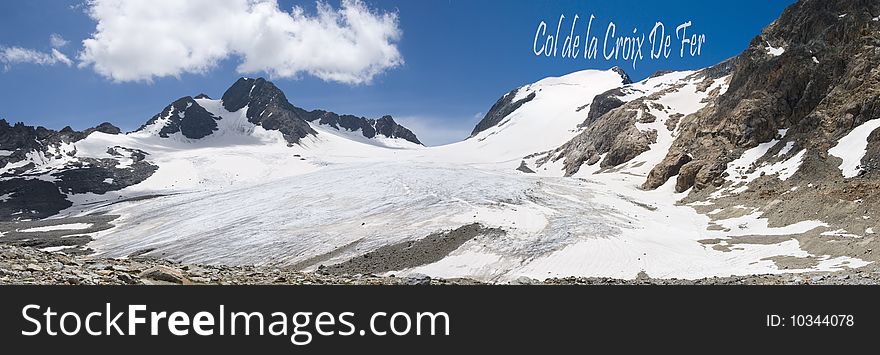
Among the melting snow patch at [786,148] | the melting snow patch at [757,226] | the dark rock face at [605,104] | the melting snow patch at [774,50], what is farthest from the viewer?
the dark rock face at [605,104]

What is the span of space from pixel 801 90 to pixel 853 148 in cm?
1971

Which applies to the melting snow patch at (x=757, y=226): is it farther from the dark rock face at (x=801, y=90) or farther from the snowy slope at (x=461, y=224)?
the dark rock face at (x=801, y=90)

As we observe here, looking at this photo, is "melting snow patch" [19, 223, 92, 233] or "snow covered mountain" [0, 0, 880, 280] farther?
"melting snow patch" [19, 223, 92, 233]

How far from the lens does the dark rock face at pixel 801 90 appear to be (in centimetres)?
5381

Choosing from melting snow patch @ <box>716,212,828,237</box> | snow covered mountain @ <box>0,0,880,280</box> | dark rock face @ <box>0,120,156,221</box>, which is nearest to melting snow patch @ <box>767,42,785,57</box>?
snow covered mountain @ <box>0,0,880,280</box>

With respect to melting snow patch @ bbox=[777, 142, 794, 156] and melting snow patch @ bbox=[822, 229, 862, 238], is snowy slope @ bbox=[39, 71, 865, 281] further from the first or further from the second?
melting snow patch @ bbox=[777, 142, 794, 156]

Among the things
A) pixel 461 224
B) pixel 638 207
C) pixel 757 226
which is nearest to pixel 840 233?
pixel 757 226

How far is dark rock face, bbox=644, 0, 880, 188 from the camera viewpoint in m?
53.8

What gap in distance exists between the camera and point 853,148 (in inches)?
1848

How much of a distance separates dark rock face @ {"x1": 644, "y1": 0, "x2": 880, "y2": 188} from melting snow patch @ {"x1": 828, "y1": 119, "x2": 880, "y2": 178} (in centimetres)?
99

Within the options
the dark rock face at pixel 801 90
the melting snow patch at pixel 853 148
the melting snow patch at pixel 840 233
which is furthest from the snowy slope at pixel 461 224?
the dark rock face at pixel 801 90

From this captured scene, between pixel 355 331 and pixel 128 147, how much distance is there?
222344 millimetres

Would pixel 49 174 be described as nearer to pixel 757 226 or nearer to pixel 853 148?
pixel 757 226

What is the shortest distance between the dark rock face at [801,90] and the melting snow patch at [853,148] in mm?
988
